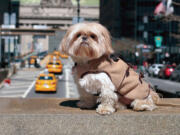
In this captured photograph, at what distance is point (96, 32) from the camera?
4.41 meters

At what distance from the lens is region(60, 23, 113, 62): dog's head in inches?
173

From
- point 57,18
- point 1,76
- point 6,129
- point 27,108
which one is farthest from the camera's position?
point 57,18

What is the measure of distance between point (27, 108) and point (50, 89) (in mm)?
24950

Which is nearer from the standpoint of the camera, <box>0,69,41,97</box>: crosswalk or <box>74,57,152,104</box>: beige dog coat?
<box>74,57,152,104</box>: beige dog coat

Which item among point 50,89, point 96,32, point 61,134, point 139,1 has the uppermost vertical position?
point 139,1

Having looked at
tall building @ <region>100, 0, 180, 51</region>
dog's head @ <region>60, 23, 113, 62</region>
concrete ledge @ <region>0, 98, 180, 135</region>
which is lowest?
concrete ledge @ <region>0, 98, 180, 135</region>

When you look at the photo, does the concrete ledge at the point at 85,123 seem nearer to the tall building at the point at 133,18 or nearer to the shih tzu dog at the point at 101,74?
the shih tzu dog at the point at 101,74

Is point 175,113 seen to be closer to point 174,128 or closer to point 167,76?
point 174,128

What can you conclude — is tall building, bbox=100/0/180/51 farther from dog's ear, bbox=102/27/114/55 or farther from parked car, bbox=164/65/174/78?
dog's ear, bbox=102/27/114/55

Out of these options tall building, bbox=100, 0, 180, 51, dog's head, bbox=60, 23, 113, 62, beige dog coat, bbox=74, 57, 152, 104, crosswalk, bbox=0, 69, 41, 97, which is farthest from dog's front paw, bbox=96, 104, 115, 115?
tall building, bbox=100, 0, 180, 51

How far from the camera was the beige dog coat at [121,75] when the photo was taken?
15.5 ft

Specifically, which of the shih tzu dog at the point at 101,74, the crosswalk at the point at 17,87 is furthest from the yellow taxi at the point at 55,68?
the shih tzu dog at the point at 101,74

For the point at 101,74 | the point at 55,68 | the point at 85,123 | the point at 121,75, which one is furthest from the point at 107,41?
the point at 55,68

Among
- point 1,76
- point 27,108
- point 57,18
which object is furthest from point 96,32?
point 57,18
